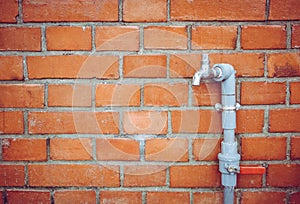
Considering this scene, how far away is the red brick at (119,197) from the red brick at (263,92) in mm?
459

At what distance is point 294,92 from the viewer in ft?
2.95

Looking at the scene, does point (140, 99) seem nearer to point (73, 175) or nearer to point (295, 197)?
point (73, 175)

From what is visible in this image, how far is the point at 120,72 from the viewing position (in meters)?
0.90

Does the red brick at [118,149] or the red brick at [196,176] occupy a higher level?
the red brick at [118,149]

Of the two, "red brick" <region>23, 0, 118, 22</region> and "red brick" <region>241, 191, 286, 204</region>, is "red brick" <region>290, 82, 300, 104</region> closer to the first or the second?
"red brick" <region>241, 191, 286, 204</region>

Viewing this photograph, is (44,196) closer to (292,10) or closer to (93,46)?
(93,46)

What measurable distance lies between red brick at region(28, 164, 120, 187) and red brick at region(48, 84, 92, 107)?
0.65ft

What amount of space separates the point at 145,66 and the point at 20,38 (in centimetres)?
39

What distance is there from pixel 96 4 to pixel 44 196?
0.63 meters

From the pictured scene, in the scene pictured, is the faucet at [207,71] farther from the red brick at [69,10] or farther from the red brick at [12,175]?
the red brick at [12,175]

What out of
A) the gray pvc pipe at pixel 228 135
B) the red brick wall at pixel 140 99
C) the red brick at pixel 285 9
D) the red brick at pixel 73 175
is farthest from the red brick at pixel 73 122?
the red brick at pixel 285 9

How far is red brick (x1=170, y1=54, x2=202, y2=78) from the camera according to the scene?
2.94ft

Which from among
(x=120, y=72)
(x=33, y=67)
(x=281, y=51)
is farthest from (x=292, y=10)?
(x=33, y=67)

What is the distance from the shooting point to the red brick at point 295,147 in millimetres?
908
